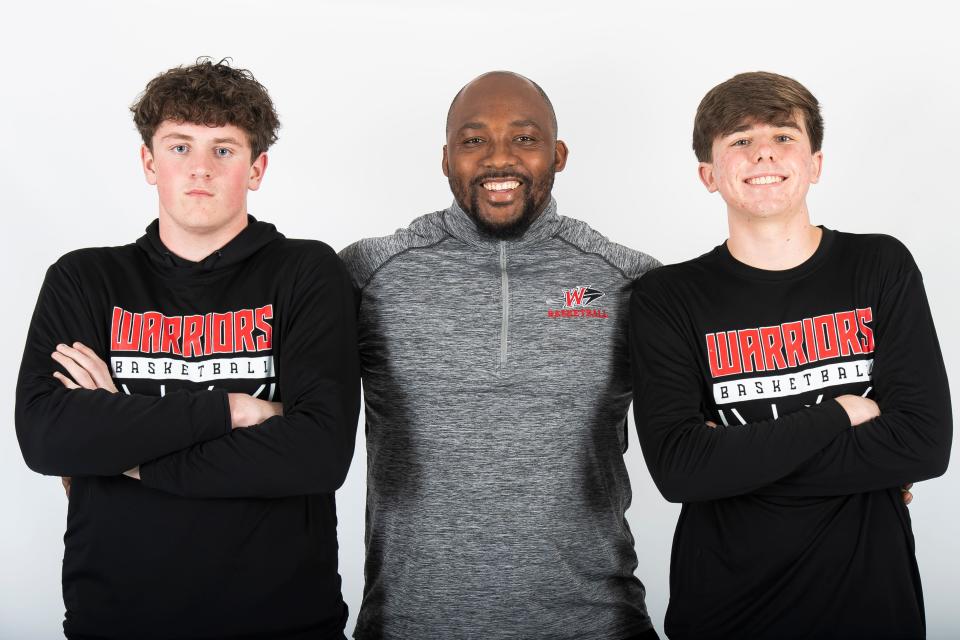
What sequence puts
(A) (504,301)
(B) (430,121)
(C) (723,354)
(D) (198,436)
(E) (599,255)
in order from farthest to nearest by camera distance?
(B) (430,121) → (E) (599,255) → (A) (504,301) → (C) (723,354) → (D) (198,436)

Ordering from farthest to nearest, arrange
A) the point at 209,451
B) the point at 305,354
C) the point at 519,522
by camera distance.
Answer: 1. the point at 519,522
2. the point at 305,354
3. the point at 209,451

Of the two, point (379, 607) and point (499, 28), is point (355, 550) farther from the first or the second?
point (499, 28)

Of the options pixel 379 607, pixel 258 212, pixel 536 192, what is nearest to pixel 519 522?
pixel 379 607

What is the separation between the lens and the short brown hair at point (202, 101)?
244 cm

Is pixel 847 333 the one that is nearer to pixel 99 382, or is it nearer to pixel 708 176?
pixel 708 176

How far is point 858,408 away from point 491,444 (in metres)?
0.88

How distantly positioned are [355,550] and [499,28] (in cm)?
206

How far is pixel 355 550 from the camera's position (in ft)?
12.6

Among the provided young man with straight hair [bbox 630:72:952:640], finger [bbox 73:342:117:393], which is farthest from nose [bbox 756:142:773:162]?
finger [bbox 73:342:117:393]

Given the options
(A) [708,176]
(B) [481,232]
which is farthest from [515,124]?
(A) [708,176]

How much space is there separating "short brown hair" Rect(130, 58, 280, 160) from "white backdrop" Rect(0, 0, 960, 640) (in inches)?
47.5

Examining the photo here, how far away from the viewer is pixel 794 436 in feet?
7.21

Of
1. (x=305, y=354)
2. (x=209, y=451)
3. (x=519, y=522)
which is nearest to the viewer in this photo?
(x=209, y=451)

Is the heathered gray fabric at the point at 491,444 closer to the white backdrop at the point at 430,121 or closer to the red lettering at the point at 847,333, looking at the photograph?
the red lettering at the point at 847,333
